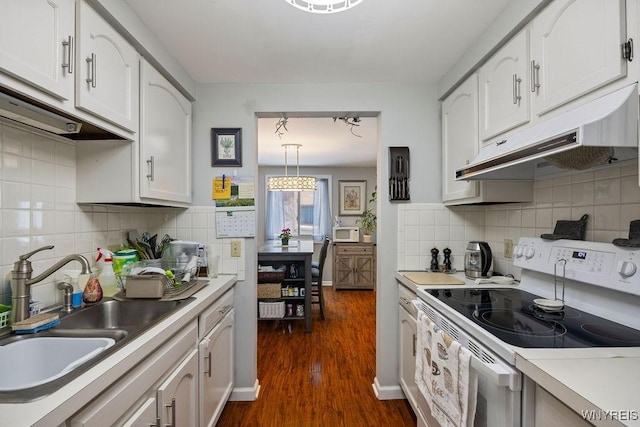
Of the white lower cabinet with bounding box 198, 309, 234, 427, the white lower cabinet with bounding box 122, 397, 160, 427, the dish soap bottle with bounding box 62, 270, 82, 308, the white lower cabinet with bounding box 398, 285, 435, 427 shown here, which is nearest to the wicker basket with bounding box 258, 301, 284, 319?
the white lower cabinet with bounding box 198, 309, 234, 427

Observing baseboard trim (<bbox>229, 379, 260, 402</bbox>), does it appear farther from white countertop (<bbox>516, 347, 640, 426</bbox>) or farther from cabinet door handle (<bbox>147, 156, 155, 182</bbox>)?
white countertop (<bbox>516, 347, 640, 426</bbox>)

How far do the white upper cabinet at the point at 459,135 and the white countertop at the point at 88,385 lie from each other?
1.66m

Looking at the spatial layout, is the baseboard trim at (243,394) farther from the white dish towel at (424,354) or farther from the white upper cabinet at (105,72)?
the white upper cabinet at (105,72)

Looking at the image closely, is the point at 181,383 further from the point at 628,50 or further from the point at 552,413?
the point at 628,50

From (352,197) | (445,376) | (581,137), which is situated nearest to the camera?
(581,137)

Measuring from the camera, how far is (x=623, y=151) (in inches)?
40.9

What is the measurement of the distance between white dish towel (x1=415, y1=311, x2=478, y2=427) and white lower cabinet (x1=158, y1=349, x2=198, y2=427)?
1.04m

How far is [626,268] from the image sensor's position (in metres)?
1.08

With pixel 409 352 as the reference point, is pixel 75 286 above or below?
above

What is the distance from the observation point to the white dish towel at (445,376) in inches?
42.9

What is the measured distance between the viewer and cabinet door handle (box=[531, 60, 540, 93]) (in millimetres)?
1271

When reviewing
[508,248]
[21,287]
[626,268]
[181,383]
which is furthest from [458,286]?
[21,287]

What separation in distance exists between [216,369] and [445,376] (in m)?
1.23

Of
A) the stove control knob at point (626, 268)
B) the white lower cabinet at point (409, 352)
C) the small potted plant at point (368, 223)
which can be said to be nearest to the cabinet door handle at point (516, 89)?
the stove control knob at point (626, 268)
